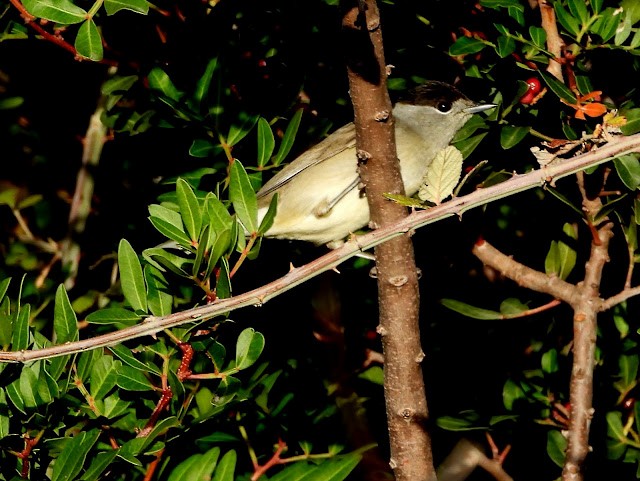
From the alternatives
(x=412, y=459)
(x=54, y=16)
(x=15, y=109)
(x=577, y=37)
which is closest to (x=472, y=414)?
(x=412, y=459)

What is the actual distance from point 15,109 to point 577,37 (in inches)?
107

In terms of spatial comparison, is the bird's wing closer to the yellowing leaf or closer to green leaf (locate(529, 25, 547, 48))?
green leaf (locate(529, 25, 547, 48))

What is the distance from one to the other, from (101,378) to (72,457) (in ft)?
0.96

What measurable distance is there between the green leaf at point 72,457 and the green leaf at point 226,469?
1.44 ft

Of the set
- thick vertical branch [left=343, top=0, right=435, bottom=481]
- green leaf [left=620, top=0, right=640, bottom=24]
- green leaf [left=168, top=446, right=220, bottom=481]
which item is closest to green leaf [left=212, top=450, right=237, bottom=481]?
green leaf [left=168, top=446, right=220, bottom=481]

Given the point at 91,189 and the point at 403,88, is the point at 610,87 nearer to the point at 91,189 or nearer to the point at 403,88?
the point at 403,88

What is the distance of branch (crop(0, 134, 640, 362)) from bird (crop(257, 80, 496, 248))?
1.73 meters

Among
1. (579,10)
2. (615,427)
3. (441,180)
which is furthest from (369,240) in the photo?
(615,427)

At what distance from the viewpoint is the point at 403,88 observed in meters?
3.41

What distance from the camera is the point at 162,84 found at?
3094 mm

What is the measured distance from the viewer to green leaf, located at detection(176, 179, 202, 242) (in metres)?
2.45

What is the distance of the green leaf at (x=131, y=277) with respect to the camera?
2.49 metres

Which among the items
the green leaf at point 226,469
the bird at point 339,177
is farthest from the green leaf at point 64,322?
the bird at point 339,177

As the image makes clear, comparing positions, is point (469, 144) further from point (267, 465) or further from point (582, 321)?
point (267, 465)
